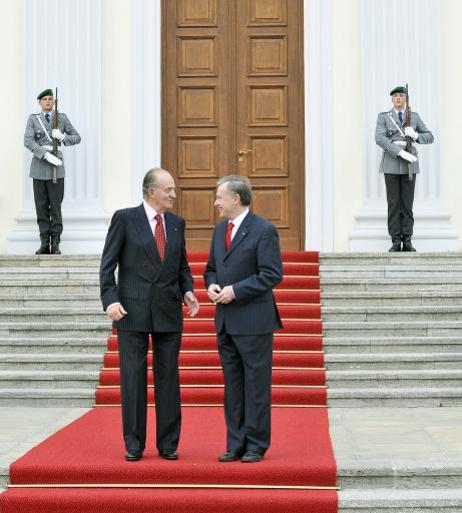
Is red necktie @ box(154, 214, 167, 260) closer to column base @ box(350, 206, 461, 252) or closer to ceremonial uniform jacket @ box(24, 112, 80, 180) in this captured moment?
ceremonial uniform jacket @ box(24, 112, 80, 180)

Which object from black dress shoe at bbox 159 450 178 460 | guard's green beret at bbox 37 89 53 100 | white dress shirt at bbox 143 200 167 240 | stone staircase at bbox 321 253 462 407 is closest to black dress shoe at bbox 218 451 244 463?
black dress shoe at bbox 159 450 178 460

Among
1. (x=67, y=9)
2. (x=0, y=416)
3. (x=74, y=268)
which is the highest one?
(x=67, y=9)

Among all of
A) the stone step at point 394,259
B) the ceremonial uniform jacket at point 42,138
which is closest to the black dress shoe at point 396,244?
the stone step at point 394,259

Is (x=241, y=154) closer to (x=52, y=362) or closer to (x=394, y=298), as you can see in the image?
(x=394, y=298)

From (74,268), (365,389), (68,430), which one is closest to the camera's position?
(68,430)

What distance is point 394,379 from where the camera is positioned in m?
9.41

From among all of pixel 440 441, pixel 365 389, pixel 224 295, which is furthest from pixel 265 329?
pixel 365 389

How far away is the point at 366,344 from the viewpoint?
9953mm

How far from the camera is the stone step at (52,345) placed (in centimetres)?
1011

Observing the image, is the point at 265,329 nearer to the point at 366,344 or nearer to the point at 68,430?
the point at 68,430

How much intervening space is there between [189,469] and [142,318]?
0.97 meters

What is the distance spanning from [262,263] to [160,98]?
7.05 metres

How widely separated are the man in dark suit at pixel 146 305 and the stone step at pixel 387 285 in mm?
4530

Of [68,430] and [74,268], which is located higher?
[74,268]
